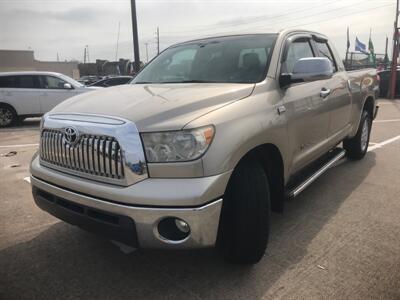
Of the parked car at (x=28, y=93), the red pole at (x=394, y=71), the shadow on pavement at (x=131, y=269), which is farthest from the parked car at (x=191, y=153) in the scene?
the red pole at (x=394, y=71)

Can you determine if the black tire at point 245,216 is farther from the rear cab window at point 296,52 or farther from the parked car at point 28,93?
the parked car at point 28,93

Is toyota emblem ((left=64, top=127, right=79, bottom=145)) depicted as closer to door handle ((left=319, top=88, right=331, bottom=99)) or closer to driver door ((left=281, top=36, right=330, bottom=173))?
driver door ((left=281, top=36, right=330, bottom=173))

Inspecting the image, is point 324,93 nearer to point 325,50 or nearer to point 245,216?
point 325,50

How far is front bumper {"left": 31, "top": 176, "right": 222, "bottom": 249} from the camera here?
2.41m

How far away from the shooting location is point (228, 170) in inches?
100

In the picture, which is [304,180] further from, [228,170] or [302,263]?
[228,170]

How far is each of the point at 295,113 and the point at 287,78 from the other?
1.02 ft

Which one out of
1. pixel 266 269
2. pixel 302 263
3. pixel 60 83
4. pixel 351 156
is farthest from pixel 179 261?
pixel 60 83

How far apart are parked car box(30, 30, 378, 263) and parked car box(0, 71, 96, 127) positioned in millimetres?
9552

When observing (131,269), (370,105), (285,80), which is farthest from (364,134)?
(131,269)


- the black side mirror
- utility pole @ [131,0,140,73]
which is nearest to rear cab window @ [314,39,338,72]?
the black side mirror

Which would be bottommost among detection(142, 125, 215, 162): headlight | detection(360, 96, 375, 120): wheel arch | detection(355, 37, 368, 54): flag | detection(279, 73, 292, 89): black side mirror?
detection(360, 96, 375, 120): wheel arch

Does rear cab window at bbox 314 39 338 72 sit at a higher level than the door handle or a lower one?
higher

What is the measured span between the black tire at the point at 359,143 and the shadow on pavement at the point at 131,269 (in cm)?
240
